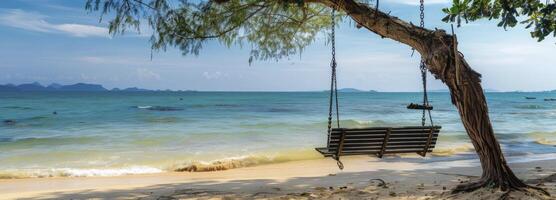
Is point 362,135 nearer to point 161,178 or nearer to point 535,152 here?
point 161,178

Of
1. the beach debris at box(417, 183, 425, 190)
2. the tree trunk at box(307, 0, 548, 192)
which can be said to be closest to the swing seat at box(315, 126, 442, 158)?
the beach debris at box(417, 183, 425, 190)

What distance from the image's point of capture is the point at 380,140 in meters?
7.04

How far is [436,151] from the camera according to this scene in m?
14.6

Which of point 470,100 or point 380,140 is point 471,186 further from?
point 380,140

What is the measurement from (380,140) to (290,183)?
2.00m

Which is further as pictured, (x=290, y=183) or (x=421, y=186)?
(x=290, y=183)

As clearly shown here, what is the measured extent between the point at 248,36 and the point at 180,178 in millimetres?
3509

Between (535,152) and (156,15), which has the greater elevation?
(156,15)

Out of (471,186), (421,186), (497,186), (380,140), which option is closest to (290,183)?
(380,140)

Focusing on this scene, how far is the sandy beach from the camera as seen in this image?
6645mm

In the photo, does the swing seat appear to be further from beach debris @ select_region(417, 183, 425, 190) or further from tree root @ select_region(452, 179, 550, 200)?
tree root @ select_region(452, 179, 550, 200)

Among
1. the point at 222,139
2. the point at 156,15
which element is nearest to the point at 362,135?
the point at 156,15

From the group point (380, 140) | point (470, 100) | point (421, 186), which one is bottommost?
point (421, 186)

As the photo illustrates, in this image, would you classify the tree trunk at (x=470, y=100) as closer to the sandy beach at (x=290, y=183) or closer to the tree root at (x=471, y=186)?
the tree root at (x=471, y=186)
